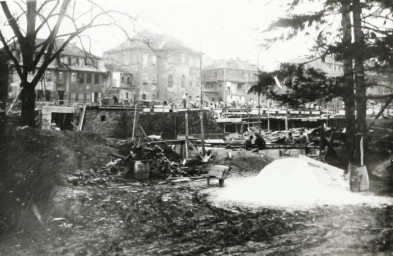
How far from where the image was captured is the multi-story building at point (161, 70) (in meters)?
68.4

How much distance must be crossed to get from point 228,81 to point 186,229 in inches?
2801

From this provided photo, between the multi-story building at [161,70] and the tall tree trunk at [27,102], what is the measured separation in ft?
172

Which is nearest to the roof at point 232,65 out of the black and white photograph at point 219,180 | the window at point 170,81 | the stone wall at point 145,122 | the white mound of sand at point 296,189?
the window at point 170,81

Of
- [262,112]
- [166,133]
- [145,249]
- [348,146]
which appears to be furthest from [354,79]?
[262,112]

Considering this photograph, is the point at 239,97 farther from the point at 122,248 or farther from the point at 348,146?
the point at 122,248

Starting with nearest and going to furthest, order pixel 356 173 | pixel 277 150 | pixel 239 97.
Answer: pixel 356 173 < pixel 277 150 < pixel 239 97

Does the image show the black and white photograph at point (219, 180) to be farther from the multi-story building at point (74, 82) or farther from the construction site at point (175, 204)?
the multi-story building at point (74, 82)

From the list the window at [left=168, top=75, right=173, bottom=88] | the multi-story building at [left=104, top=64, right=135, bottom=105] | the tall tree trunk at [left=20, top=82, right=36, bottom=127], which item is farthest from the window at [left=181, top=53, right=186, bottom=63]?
the tall tree trunk at [left=20, top=82, right=36, bottom=127]

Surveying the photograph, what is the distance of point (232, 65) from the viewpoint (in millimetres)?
81375

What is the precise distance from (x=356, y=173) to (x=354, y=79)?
3067 mm

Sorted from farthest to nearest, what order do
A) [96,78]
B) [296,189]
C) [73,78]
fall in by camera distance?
[96,78] → [73,78] → [296,189]

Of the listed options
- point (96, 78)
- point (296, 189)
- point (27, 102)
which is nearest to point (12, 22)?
point (27, 102)

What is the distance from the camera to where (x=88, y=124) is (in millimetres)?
39094

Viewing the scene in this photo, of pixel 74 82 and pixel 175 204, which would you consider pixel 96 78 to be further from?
pixel 175 204
